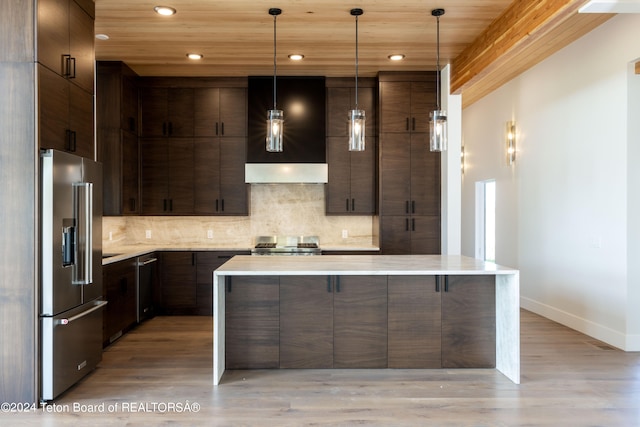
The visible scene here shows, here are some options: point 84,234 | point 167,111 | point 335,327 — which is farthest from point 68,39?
point 335,327

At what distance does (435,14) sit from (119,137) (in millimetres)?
3516

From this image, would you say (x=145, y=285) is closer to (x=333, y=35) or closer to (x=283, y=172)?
(x=283, y=172)

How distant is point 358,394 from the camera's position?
3162 mm

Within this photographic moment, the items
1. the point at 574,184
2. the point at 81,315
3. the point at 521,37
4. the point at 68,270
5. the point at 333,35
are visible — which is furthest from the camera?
the point at 574,184

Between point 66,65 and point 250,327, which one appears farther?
point 250,327

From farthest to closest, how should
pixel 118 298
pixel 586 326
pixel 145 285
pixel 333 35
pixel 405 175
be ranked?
1. pixel 405 175
2. pixel 145 285
3. pixel 586 326
4. pixel 118 298
5. pixel 333 35

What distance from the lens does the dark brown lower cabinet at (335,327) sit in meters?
3.67

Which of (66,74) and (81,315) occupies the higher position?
(66,74)

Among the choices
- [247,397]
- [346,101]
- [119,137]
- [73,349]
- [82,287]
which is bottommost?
[247,397]

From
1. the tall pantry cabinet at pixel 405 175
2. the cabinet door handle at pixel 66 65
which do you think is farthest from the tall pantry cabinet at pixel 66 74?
the tall pantry cabinet at pixel 405 175

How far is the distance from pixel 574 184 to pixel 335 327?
3103 millimetres

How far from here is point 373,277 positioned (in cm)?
368

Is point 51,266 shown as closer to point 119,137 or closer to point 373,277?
point 373,277

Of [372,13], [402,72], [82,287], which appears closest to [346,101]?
[402,72]
